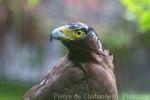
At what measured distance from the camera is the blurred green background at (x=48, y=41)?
11922 mm

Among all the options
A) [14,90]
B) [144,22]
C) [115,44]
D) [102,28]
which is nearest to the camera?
Answer: [144,22]

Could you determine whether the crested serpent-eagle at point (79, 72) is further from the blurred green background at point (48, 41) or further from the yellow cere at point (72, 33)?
the blurred green background at point (48, 41)

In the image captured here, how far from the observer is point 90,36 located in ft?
12.2

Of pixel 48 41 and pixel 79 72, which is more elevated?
pixel 48 41

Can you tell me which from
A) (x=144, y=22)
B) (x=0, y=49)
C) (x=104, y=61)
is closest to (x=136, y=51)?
(x=0, y=49)

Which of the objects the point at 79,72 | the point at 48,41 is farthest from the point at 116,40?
the point at 79,72

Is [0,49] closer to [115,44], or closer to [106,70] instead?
[115,44]

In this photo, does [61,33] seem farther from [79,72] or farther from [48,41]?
[48,41]

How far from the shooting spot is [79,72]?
3.72m

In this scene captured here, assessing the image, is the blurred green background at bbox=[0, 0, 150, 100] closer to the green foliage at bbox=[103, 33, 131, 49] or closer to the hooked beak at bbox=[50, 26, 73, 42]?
the green foliage at bbox=[103, 33, 131, 49]

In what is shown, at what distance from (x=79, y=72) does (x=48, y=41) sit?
35.0 ft

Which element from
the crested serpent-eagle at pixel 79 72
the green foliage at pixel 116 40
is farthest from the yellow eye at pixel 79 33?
the green foliage at pixel 116 40

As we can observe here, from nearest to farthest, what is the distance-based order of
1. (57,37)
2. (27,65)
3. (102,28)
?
(57,37) < (102,28) < (27,65)

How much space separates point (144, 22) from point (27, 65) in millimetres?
9447
